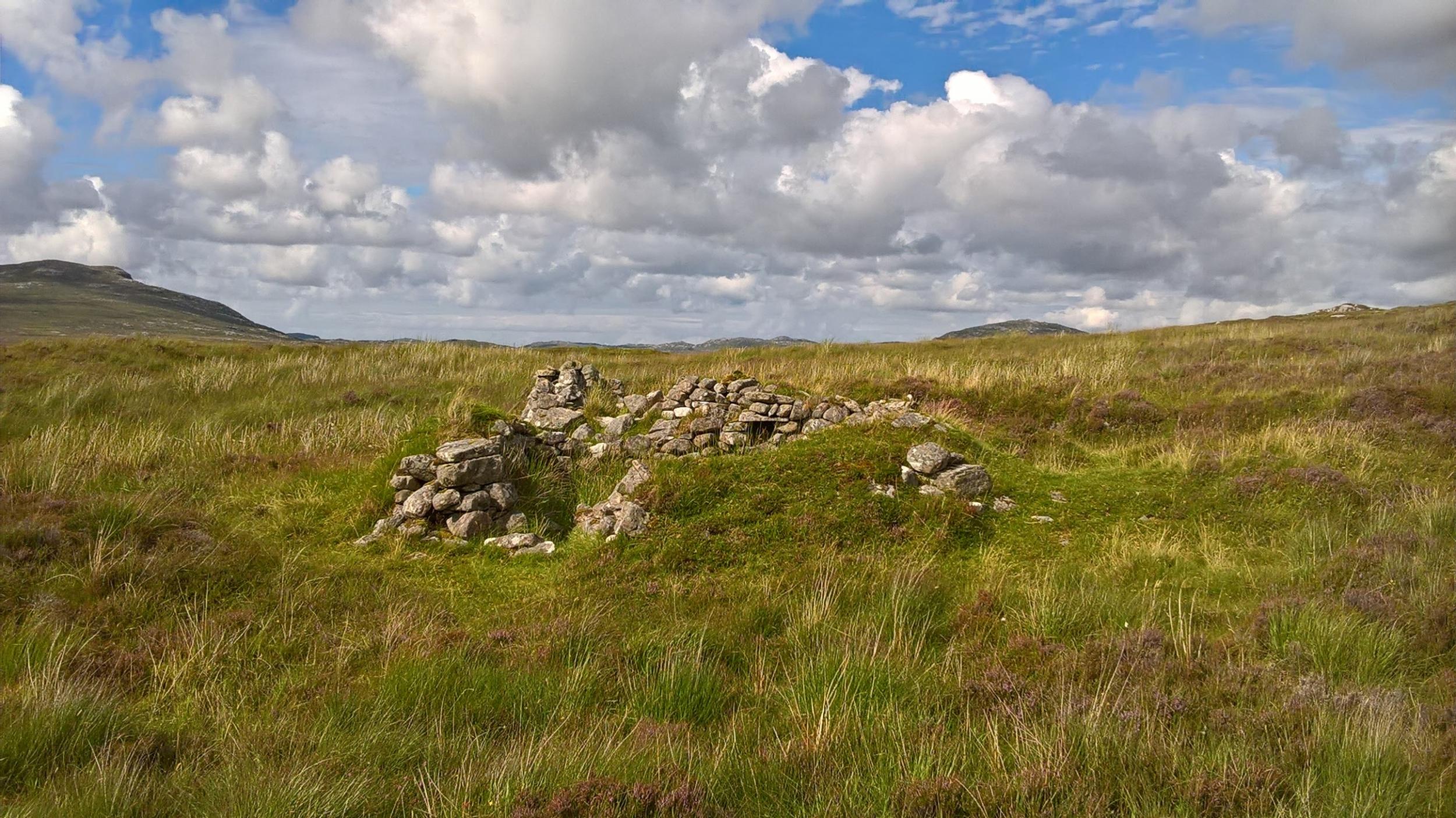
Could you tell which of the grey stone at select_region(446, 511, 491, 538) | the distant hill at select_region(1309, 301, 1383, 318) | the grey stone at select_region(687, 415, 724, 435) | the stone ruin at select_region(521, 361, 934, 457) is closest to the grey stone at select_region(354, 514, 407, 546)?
the grey stone at select_region(446, 511, 491, 538)

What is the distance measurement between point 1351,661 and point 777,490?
5.62 meters

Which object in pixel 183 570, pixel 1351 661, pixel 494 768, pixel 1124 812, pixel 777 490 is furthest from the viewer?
pixel 777 490

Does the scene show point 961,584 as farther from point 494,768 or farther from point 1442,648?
point 494,768

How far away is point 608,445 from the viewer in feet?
39.1

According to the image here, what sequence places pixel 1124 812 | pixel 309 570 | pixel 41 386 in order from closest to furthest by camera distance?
1. pixel 1124 812
2. pixel 309 570
3. pixel 41 386

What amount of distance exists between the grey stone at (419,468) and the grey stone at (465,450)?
16 centimetres

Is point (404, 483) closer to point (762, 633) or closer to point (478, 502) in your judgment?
point (478, 502)

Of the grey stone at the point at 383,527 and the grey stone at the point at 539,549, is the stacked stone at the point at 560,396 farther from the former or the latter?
the grey stone at the point at 539,549

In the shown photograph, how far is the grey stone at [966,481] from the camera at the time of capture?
9.67 m

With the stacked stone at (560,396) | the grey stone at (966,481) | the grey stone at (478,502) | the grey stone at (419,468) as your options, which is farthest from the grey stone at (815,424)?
the grey stone at (419,468)

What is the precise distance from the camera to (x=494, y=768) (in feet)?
12.9

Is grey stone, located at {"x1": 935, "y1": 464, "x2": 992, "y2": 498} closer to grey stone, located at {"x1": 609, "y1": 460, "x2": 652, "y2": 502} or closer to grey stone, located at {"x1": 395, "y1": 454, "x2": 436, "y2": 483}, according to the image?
grey stone, located at {"x1": 609, "y1": 460, "x2": 652, "y2": 502}

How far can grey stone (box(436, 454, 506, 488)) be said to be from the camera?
30.6ft

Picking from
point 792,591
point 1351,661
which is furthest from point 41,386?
point 1351,661
